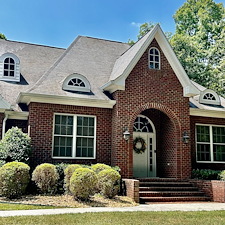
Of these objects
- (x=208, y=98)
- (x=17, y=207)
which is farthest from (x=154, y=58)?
(x=17, y=207)

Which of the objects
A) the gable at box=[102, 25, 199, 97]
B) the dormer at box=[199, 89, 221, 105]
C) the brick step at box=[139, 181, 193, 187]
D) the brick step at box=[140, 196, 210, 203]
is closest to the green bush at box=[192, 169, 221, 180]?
the brick step at box=[139, 181, 193, 187]

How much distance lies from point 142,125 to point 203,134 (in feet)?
10.8

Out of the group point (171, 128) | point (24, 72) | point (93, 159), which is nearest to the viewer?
point (93, 159)

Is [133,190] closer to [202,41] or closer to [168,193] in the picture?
[168,193]

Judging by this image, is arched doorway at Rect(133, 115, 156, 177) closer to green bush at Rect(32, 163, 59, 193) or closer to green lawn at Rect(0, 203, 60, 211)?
green bush at Rect(32, 163, 59, 193)

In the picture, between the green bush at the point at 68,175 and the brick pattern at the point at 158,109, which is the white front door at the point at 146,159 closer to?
the brick pattern at the point at 158,109

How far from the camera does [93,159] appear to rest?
14109 millimetres

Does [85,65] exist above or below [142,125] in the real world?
above

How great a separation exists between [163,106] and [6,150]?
7.06 meters

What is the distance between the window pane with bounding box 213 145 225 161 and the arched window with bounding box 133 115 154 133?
3578 millimetres

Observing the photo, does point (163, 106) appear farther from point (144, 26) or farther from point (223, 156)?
point (144, 26)

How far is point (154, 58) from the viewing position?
15.1 meters

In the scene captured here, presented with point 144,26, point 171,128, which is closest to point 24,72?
point 171,128

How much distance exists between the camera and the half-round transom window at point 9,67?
15.8 m
